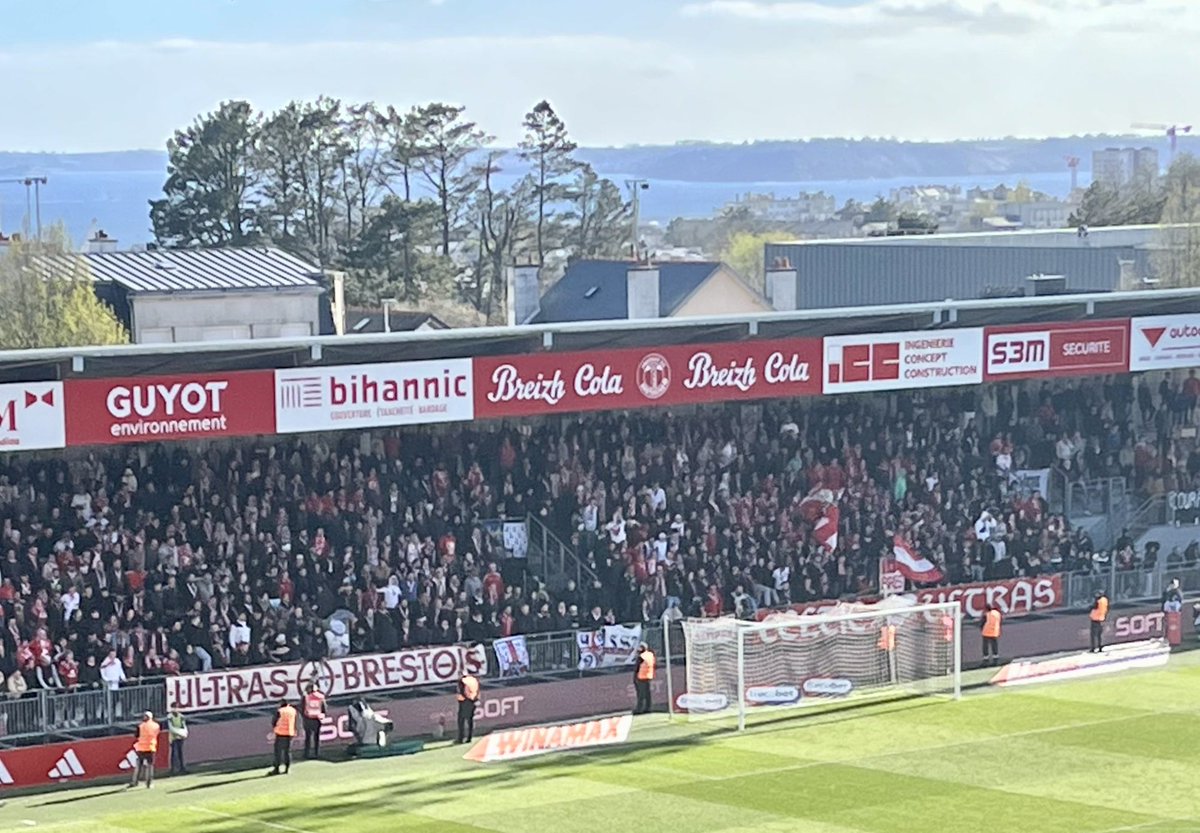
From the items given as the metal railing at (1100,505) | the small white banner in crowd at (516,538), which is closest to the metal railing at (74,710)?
the small white banner in crowd at (516,538)

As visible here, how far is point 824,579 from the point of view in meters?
38.1

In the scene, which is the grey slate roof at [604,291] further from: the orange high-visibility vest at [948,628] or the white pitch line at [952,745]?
the white pitch line at [952,745]

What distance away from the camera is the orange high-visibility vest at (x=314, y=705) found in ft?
98.1

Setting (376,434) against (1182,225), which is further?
(1182,225)

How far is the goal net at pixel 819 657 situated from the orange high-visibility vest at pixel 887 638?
2 cm

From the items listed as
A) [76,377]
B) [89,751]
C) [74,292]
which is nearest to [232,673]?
[89,751]

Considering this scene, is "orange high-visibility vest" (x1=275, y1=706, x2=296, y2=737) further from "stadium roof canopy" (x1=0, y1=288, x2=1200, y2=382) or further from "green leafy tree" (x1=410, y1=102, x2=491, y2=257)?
"green leafy tree" (x1=410, y1=102, x2=491, y2=257)

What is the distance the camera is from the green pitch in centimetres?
2505

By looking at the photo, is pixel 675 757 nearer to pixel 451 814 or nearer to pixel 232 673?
pixel 451 814

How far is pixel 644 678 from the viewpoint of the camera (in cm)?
3300

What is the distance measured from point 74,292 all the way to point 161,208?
2604 centimetres

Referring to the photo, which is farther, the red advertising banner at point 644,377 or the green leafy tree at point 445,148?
the green leafy tree at point 445,148

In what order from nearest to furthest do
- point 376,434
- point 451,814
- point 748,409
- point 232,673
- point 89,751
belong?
point 451,814 < point 89,751 < point 232,673 < point 376,434 < point 748,409

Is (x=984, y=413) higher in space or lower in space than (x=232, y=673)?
higher
